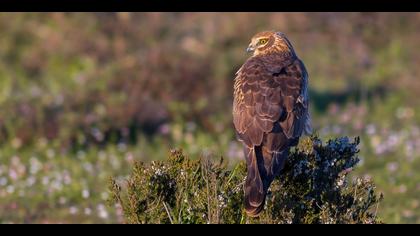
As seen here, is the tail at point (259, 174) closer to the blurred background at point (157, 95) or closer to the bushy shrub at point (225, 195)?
the bushy shrub at point (225, 195)

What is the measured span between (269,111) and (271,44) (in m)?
1.31

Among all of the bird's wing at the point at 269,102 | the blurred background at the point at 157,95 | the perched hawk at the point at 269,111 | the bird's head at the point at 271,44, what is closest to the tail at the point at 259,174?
the perched hawk at the point at 269,111

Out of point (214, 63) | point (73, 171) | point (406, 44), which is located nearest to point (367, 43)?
point (406, 44)

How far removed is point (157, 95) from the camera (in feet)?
46.4

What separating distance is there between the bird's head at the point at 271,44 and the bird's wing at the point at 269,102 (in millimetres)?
500

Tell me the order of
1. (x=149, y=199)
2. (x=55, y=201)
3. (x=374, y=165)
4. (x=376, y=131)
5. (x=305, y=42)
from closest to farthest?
(x=149, y=199) < (x=55, y=201) < (x=374, y=165) < (x=376, y=131) < (x=305, y=42)

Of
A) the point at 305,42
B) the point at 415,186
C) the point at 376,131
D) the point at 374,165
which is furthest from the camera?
the point at 305,42

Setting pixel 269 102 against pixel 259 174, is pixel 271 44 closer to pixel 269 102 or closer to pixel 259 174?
pixel 269 102

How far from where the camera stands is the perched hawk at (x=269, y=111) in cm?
634

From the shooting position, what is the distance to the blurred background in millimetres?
11094

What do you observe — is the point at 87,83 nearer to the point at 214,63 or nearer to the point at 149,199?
the point at 214,63

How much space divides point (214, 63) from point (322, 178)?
9202 mm

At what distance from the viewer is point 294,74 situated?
23.2 ft

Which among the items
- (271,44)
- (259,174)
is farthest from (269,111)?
(271,44)
